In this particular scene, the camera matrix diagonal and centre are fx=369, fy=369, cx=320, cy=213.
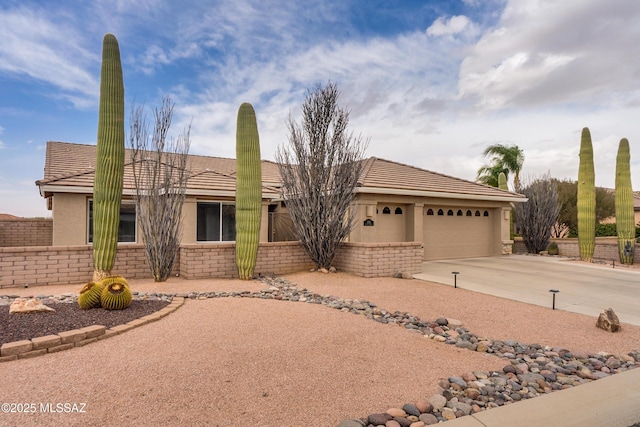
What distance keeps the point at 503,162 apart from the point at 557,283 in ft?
64.4

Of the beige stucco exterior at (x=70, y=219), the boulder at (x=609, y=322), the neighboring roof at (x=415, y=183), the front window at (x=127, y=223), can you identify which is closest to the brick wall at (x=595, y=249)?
the neighboring roof at (x=415, y=183)

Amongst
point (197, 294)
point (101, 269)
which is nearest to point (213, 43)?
point (101, 269)

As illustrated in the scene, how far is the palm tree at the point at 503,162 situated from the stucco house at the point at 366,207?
10651 millimetres

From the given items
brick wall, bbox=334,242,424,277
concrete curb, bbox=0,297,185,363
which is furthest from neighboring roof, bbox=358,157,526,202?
concrete curb, bbox=0,297,185,363

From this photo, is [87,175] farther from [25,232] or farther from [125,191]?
[25,232]

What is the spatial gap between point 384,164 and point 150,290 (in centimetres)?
1166

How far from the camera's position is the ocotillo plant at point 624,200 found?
1553 centimetres

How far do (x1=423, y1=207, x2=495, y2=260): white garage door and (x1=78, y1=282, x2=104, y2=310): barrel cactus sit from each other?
1227 centimetres

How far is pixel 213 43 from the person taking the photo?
11766 millimetres

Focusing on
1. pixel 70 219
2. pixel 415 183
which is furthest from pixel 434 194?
pixel 70 219

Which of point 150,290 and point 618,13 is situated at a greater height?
point 618,13

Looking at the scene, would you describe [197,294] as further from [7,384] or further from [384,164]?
[384,164]

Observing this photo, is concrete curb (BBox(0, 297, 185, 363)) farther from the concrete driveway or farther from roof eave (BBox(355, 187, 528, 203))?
roof eave (BBox(355, 187, 528, 203))

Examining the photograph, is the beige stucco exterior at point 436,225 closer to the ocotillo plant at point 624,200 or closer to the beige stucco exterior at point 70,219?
the ocotillo plant at point 624,200
